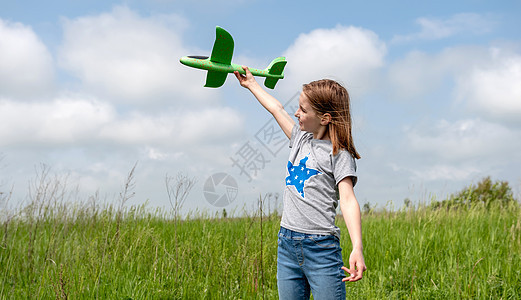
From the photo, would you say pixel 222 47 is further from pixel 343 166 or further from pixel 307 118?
pixel 343 166

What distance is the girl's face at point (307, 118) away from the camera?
7.71 feet

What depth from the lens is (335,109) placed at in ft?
7.70

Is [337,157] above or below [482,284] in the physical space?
above

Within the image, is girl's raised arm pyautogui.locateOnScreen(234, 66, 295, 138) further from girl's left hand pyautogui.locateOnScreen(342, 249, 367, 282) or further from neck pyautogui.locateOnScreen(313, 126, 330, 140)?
girl's left hand pyautogui.locateOnScreen(342, 249, 367, 282)

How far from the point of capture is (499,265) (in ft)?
13.9

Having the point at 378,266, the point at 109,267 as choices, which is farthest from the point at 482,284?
the point at 109,267

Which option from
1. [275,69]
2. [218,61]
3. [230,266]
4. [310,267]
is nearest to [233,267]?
[230,266]

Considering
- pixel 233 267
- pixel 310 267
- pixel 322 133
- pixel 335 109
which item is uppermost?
pixel 335 109

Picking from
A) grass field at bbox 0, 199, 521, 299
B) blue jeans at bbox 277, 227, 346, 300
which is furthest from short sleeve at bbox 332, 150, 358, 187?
grass field at bbox 0, 199, 521, 299

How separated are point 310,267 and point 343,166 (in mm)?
539

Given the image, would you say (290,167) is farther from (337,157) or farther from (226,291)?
(226,291)

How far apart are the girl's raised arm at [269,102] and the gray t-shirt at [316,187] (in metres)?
0.32

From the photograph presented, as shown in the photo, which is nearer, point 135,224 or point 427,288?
point 427,288

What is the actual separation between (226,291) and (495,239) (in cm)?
401
